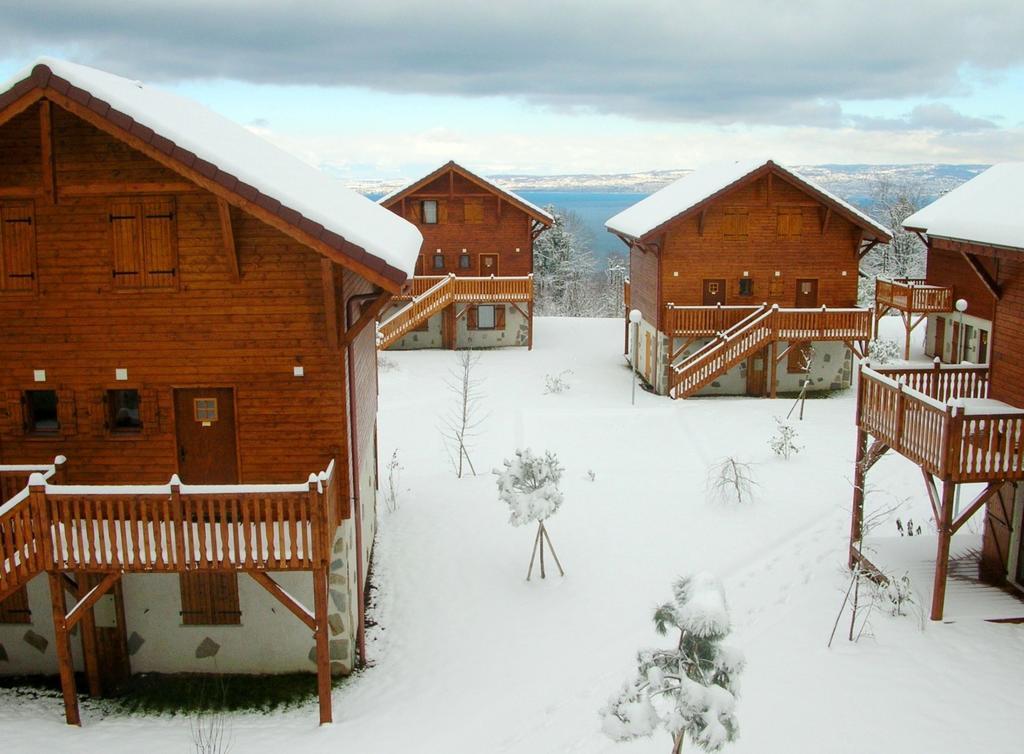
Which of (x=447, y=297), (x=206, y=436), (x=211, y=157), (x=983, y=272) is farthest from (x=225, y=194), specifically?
(x=447, y=297)

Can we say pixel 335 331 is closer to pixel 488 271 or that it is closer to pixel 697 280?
pixel 697 280

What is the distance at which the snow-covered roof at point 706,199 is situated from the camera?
3036 centimetres

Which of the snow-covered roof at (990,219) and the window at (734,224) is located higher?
the window at (734,224)

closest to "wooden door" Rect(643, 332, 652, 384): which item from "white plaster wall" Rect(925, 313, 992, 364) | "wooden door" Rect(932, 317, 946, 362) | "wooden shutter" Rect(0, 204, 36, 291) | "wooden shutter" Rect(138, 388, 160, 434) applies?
"white plaster wall" Rect(925, 313, 992, 364)

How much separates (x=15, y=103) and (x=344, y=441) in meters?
6.41

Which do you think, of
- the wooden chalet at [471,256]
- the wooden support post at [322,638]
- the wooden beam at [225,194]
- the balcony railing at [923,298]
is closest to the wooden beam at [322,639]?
the wooden support post at [322,638]

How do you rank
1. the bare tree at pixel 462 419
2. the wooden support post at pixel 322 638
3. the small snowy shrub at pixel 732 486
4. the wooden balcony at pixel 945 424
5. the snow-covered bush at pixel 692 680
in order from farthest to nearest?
the bare tree at pixel 462 419 < the small snowy shrub at pixel 732 486 < the wooden balcony at pixel 945 424 < the wooden support post at pixel 322 638 < the snow-covered bush at pixel 692 680

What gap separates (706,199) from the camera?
30109mm

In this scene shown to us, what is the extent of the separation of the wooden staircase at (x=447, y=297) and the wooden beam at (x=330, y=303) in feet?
77.7

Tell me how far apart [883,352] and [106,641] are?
99.7ft

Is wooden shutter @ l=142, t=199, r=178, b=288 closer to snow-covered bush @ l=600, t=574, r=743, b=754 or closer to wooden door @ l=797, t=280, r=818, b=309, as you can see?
snow-covered bush @ l=600, t=574, r=743, b=754

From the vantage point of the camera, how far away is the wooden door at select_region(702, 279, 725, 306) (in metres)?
32.0

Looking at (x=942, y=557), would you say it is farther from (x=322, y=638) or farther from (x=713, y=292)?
(x=713, y=292)

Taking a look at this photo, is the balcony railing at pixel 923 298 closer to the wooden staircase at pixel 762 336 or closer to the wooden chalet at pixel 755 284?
the wooden chalet at pixel 755 284
